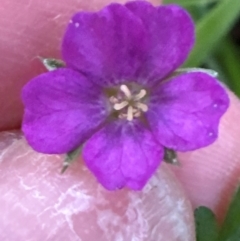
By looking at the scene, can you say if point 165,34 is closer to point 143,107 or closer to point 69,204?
point 143,107

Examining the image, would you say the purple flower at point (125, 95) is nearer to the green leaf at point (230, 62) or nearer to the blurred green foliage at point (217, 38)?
the blurred green foliage at point (217, 38)

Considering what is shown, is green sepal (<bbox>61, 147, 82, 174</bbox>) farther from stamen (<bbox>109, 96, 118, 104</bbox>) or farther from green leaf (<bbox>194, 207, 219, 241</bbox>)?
green leaf (<bbox>194, 207, 219, 241</bbox>)

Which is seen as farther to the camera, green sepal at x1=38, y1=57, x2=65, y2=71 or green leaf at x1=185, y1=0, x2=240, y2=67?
green leaf at x1=185, y1=0, x2=240, y2=67

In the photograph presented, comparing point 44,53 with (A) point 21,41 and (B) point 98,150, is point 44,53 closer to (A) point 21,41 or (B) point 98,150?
(A) point 21,41

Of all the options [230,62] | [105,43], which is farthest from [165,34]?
[230,62]

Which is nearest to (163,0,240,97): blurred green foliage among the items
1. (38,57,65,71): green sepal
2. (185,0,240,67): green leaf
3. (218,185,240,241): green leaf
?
(185,0,240,67): green leaf

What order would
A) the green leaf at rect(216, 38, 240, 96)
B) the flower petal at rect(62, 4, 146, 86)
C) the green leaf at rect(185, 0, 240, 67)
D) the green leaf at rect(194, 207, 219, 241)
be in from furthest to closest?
1. the green leaf at rect(216, 38, 240, 96)
2. the green leaf at rect(185, 0, 240, 67)
3. the green leaf at rect(194, 207, 219, 241)
4. the flower petal at rect(62, 4, 146, 86)
